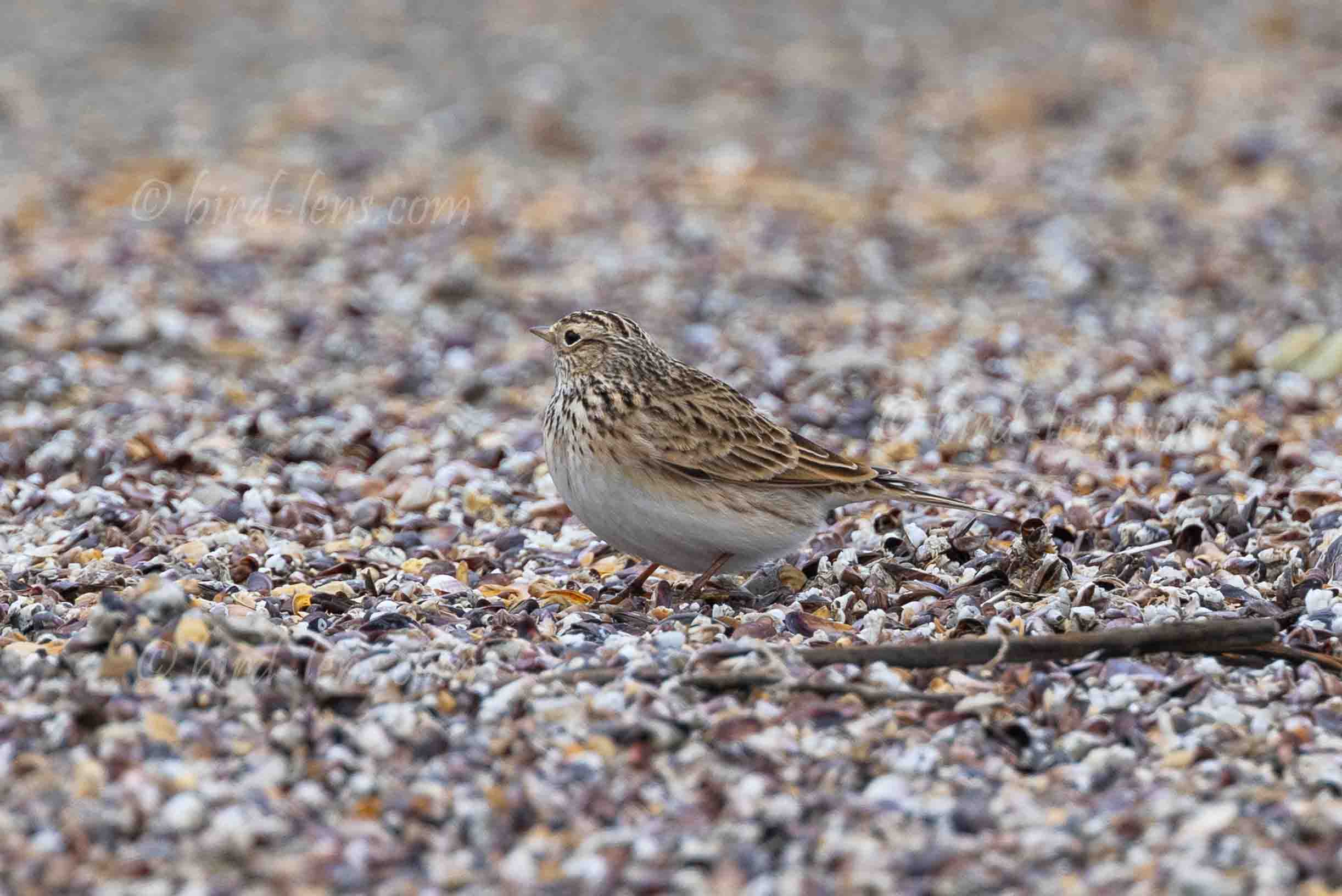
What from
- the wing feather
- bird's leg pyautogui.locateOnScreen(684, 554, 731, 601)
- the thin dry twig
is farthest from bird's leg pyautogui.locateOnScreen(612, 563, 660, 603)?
the thin dry twig

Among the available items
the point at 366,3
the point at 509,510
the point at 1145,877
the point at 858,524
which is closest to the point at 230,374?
the point at 509,510

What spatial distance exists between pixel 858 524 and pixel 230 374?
3936 millimetres

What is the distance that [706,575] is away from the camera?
596cm

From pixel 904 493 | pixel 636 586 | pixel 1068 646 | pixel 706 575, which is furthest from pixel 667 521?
pixel 1068 646

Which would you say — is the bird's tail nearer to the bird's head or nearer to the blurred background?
the bird's head

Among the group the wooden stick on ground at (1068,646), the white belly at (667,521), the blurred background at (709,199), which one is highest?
the blurred background at (709,199)

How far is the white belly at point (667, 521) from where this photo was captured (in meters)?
5.71

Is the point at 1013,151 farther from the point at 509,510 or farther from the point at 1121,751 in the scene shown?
the point at 1121,751

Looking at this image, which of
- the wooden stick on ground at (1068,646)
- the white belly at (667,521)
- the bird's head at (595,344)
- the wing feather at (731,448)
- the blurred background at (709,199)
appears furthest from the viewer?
Answer: the blurred background at (709,199)

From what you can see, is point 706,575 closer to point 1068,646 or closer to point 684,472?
point 684,472

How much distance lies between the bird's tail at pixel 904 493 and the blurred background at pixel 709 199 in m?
1.76

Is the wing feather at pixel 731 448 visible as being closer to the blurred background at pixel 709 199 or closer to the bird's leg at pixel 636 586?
the bird's leg at pixel 636 586

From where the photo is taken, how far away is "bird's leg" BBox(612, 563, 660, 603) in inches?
236

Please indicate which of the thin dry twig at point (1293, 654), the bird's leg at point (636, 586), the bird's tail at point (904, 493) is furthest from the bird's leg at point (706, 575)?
the thin dry twig at point (1293, 654)
